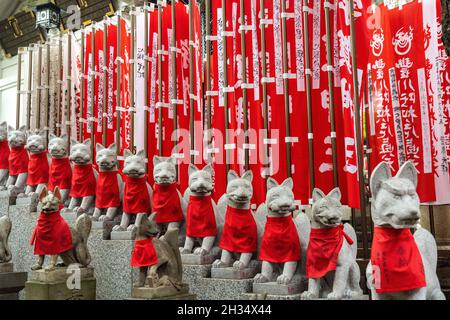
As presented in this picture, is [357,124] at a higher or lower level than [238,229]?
higher

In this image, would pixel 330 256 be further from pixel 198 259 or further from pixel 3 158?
pixel 3 158

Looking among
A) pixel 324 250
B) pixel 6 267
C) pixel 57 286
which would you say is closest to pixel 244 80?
pixel 324 250

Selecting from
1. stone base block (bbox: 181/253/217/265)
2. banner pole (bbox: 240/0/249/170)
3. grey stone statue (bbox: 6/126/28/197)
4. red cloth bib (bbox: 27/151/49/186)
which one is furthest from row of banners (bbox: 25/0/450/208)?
grey stone statue (bbox: 6/126/28/197)

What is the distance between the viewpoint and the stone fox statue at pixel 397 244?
2508 millimetres

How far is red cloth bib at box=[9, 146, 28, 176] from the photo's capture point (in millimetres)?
5566

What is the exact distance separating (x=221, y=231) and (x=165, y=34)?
8.68 feet

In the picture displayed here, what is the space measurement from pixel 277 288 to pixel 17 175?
11.7ft

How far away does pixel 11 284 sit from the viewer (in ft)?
14.1

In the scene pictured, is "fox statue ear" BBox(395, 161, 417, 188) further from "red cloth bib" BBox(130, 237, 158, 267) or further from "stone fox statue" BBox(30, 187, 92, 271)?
"stone fox statue" BBox(30, 187, 92, 271)

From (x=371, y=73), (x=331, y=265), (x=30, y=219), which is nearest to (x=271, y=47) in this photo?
(x=371, y=73)

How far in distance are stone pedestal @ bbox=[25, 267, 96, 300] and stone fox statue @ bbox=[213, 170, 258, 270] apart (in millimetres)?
1017

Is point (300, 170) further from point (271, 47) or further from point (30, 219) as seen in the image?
point (30, 219)

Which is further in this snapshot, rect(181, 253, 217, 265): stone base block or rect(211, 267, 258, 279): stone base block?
rect(181, 253, 217, 265): stone base block

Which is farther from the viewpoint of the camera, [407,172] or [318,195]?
[318,195]
